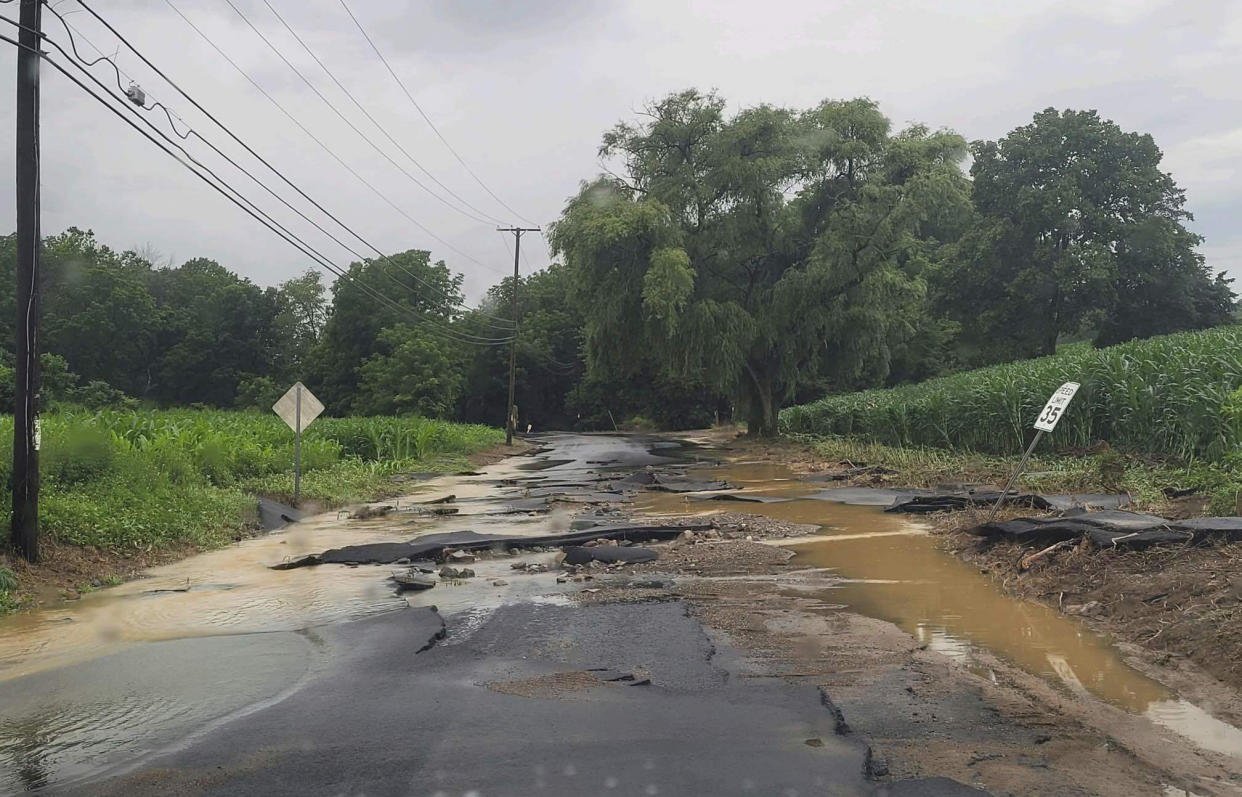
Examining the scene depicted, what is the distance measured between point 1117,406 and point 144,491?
14791 mm

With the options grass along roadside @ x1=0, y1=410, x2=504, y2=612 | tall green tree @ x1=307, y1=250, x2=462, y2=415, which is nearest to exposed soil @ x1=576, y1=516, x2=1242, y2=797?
grass along roadside @ x1=0, y1=410, x2=504, y2=612

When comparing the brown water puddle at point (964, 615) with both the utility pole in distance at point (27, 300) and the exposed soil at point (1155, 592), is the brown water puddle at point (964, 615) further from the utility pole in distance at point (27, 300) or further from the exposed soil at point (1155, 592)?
the utility pole in distance at point (27, 300)

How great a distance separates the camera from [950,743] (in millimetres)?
4227

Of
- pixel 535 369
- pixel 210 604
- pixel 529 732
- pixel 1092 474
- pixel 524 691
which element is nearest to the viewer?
pixel 529 732

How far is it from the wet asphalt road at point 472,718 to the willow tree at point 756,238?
26367mm

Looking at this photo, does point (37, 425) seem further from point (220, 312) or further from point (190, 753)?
point (220, 312)

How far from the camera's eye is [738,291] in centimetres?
3759

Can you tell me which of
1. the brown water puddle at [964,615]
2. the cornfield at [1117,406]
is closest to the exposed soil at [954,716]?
the brown water puddle at [964,615]

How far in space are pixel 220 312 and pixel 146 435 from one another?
2632 inches

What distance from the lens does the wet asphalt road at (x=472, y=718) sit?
391cm

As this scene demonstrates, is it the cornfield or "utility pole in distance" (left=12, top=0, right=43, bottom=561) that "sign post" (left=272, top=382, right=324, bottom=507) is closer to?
"utility pole in distance" (left=12, top=0, right=43, bottom=561)

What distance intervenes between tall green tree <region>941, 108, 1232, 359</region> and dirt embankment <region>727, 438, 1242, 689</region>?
4186 cm

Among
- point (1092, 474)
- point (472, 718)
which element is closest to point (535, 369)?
point (1092, 474)

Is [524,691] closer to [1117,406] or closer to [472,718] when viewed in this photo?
[472,718]
